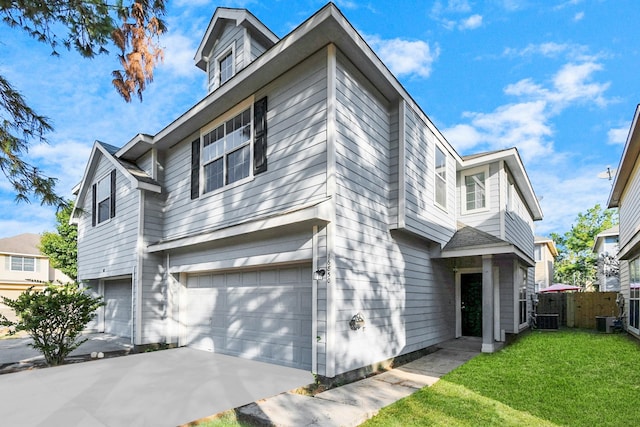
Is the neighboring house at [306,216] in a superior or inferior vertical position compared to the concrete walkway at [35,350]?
superior

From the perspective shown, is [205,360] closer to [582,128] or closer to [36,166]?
[36,166]

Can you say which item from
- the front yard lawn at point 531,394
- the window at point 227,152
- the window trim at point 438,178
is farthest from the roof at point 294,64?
the front yard lawn at point 531,394

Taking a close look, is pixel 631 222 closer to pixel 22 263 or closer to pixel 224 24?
pixel 224 24

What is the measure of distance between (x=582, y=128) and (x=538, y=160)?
297 inches

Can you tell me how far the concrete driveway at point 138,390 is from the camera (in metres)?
4.10

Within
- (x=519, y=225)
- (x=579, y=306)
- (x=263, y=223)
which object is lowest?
(x=579, y=306)

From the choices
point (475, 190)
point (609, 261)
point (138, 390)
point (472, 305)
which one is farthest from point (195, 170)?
point (609, 261)

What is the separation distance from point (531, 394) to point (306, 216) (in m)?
4.01

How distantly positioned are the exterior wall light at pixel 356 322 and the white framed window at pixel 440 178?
169 inches

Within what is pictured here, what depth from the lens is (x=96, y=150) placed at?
453 inches

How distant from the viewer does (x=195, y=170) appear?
27.8 feet

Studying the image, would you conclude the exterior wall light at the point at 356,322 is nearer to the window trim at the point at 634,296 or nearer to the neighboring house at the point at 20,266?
the window trim at the point at 634,296

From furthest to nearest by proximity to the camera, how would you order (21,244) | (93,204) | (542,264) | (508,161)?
(542,264) < (21,244) < (93,204) < (508,161)

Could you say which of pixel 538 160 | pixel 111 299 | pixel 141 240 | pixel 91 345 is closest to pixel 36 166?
pixel 141 240
